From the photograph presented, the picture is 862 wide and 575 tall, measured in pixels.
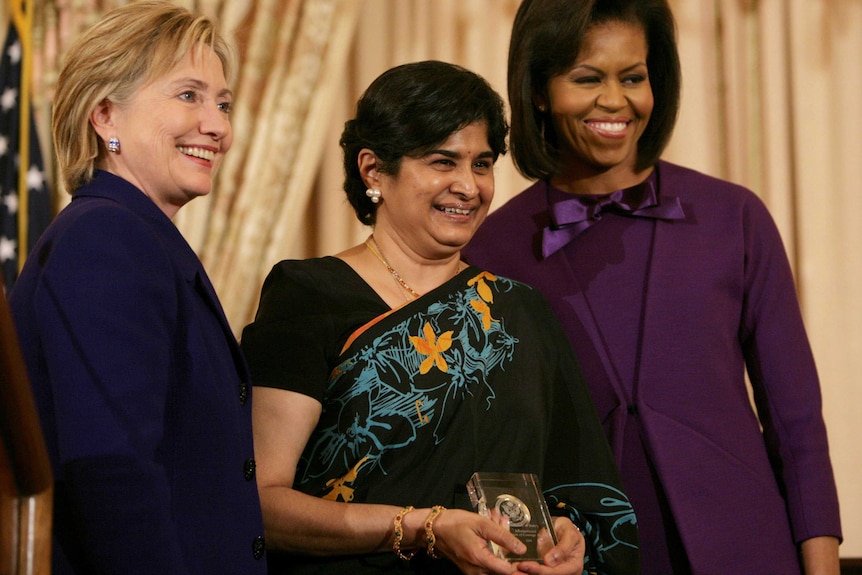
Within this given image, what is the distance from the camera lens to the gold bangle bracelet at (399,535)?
188 centimetres

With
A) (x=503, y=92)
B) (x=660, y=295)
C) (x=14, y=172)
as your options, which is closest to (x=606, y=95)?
(x=660, y=295)

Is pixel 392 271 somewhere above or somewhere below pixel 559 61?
below

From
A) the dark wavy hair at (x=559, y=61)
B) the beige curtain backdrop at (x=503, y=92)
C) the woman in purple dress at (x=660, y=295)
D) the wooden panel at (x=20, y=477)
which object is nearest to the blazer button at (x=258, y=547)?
the wooden panel at (x=20, y=477)

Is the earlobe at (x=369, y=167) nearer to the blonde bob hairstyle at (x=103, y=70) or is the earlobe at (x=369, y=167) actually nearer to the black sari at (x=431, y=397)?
the black sari at (x=431, y=397)

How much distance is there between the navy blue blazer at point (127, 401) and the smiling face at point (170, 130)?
0.07 m

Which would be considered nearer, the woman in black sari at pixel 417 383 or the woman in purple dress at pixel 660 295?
the woman in black sari at pixel 417 383

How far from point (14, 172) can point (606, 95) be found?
7.44 ft

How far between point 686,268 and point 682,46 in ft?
6.05

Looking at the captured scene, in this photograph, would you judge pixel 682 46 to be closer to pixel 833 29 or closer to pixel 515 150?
pixel 833 29

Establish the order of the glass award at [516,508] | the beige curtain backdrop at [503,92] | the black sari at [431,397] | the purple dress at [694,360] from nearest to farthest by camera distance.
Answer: the glass award at [516,508]
the black sari at [431,397]
the purple dress at [694,360]
the beige curtain backdrop at [503,92]

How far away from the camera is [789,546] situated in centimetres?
228

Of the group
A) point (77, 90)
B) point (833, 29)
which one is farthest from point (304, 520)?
point (833, 29)

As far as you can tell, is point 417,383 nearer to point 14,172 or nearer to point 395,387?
point 395,387

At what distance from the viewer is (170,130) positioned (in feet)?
5.58
